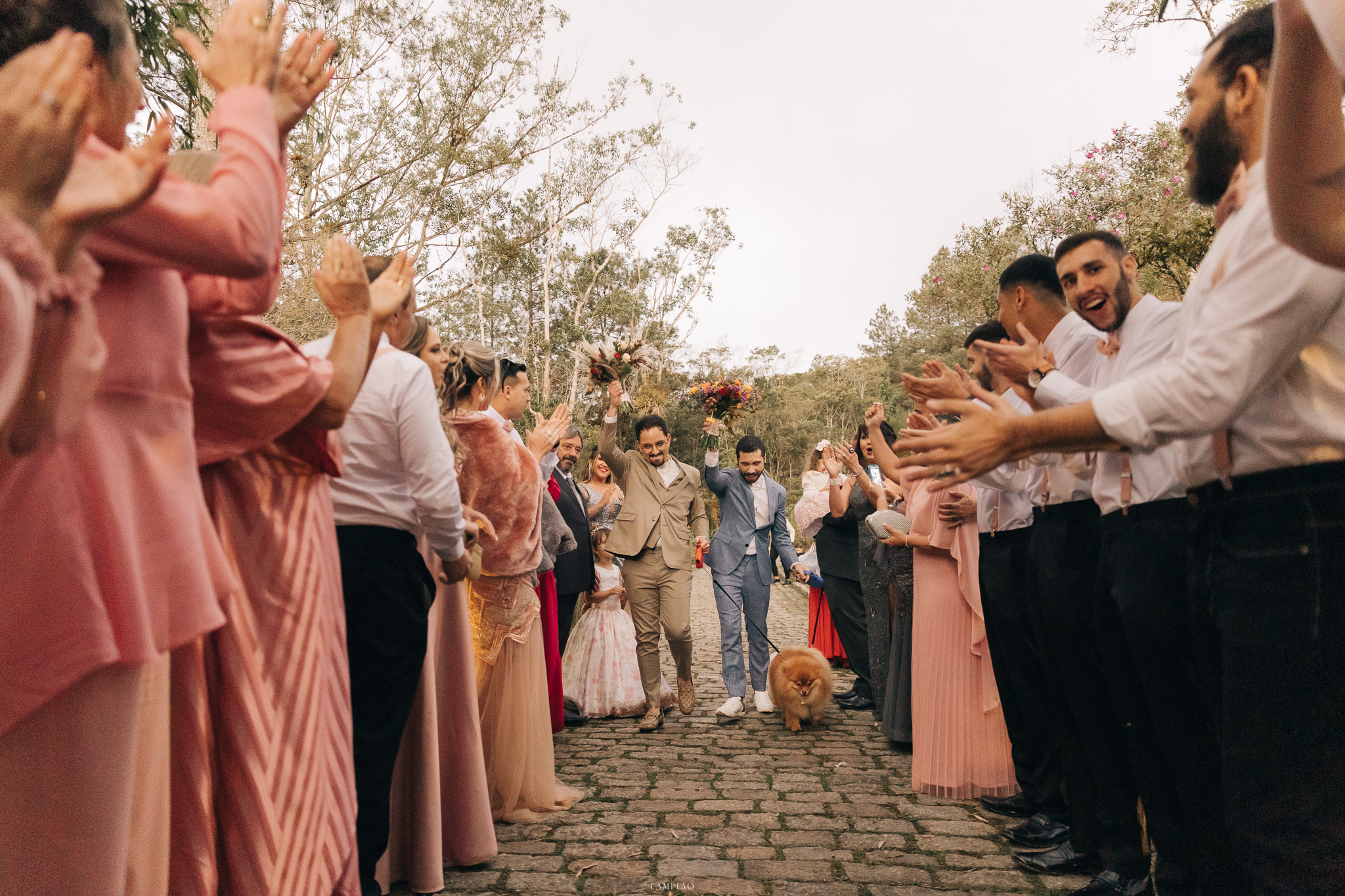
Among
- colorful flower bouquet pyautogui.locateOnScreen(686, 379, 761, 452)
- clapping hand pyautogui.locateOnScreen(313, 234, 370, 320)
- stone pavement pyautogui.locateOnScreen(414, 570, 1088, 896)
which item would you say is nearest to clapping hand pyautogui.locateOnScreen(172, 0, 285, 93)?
clapping hand pyautogui.locateOnScreen(313, 234, 370, 320)

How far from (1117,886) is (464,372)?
3.73m

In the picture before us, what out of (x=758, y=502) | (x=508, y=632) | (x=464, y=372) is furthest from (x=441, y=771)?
(x=758, y=502)

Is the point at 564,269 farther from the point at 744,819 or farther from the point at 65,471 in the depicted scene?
the point at 65,471

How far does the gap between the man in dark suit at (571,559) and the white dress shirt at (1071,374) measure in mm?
4133

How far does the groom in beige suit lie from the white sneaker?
421 millimetres

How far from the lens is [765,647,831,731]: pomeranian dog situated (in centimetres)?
648

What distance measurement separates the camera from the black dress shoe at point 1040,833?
3957mm

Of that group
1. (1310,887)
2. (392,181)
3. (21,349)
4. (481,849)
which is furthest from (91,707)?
(392,181)

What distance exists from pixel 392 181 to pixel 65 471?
62.8 ft

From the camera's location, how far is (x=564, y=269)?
116 ft

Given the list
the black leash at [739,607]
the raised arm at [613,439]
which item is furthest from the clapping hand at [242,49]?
the black leash at [739,607]

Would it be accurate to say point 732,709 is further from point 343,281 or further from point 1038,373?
point 343,281

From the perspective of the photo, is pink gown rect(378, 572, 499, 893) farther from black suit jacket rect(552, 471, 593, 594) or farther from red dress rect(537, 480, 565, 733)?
black suit jacket rect(552, 471, 593, 594)

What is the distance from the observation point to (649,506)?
294 inches
